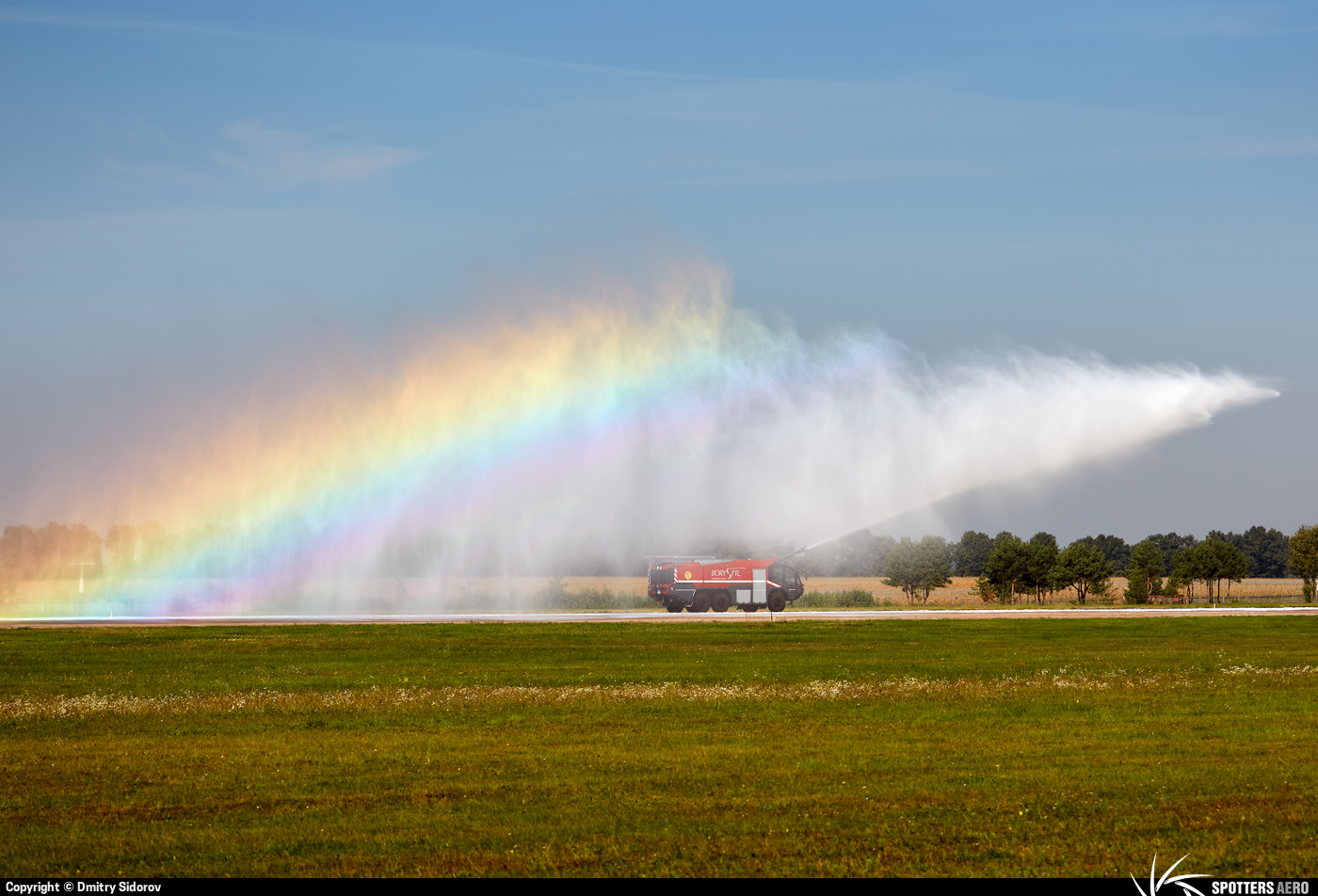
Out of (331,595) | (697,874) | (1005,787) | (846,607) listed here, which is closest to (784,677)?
(1005,787)

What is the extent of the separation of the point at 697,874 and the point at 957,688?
17.8 metres

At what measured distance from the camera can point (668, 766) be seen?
18031 mm

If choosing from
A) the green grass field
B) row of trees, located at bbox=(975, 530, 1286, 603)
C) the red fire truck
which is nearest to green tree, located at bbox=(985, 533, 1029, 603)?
row of trees, located at bbox=(975, 530, 1286, 603)

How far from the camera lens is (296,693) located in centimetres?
2927

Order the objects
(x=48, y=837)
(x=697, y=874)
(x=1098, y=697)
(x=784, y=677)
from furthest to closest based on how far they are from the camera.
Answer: (x=784, y=677)
(x=1098, y=697)
(x=48, y=837)
(x=697, y=874)

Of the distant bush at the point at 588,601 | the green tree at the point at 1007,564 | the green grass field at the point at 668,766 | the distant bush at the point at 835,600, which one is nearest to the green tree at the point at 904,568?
the green tree at the point at 1007,564

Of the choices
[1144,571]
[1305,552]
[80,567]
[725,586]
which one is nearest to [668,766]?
[725,586]

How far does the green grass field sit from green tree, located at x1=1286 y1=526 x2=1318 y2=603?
80783mm

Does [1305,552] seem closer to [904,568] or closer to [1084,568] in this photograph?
[1084,568]

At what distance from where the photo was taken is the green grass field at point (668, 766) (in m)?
12.6

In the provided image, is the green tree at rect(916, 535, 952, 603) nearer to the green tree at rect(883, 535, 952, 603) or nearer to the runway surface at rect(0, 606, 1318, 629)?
the green tree at rect(883, 535, 952, 603)

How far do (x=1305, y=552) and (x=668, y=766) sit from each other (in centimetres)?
11076

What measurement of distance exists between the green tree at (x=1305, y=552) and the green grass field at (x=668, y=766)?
80.8 metres

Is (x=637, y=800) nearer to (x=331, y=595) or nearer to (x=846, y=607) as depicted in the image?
(x=846, y=607)
